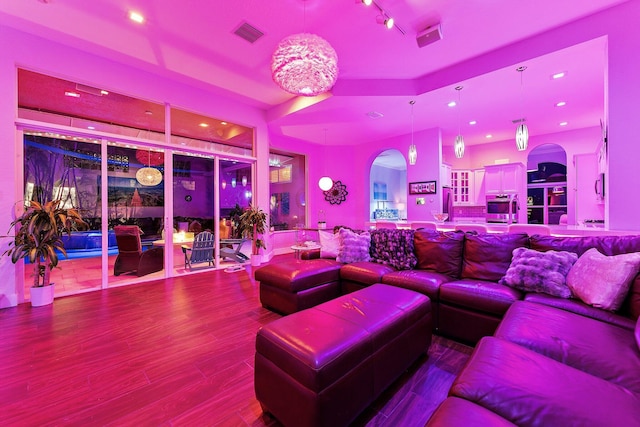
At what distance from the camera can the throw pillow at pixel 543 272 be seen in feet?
7.22

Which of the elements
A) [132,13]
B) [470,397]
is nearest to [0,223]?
[132,13]

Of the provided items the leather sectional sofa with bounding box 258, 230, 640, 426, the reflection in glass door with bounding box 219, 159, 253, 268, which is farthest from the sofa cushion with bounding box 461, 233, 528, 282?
the reflection in glass door with bounding box 219, 159, 253, 268

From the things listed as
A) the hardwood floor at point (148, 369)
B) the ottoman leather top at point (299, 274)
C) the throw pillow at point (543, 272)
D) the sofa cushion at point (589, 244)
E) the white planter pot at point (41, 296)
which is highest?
the sofa cushion at point (589, 244)

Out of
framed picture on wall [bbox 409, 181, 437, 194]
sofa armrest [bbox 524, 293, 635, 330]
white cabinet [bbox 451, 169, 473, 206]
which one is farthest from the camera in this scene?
white cabinet [bbox 451, 169, 473, 206]

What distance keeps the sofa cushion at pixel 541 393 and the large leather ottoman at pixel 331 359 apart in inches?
21.5

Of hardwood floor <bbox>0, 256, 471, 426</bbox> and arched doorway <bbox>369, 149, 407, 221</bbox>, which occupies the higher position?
arched doorway <bbox>369, 149, 407, 221</bbox>

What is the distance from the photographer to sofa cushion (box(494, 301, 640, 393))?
1.22m

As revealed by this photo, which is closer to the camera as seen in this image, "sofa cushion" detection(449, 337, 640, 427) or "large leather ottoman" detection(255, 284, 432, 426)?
"sofa cushion" detection(449, 337, 640, 427)

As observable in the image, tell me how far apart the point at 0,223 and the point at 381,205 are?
11.6 metres

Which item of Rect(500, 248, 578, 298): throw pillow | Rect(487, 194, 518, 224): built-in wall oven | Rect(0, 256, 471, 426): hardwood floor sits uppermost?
Rect(487, 194, 518, 224): built-in wall oven

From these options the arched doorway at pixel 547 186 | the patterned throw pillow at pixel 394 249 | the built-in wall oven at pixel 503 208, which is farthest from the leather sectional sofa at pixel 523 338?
the arched doorway at pixel 547 186

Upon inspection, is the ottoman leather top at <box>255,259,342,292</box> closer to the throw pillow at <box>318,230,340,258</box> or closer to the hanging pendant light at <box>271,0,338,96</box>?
the throw pillow at <box>318,230,340,258</box>

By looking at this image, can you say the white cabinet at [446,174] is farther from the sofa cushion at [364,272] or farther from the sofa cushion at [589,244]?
the sofa cushion at [364,272]

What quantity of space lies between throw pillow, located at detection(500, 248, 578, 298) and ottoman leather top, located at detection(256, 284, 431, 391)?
105 cm
